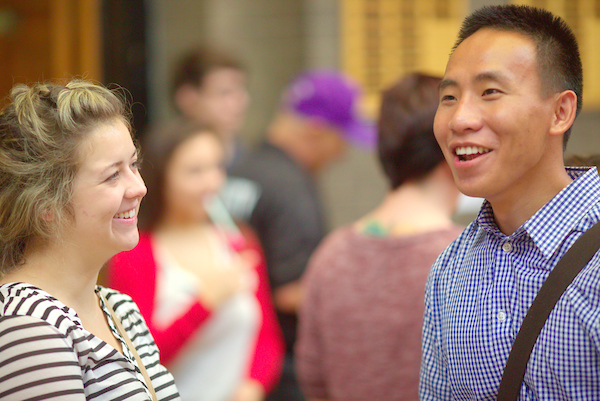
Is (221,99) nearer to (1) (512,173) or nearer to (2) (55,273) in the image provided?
(2) (55,273)

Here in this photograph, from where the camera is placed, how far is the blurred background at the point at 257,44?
4156mm

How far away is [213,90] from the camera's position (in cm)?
415

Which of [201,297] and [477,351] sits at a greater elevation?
[477,351]

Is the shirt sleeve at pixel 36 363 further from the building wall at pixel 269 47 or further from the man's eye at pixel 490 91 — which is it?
the building wall at pixel 269 47

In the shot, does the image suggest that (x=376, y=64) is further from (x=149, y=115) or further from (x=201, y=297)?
(x=201, y=297)

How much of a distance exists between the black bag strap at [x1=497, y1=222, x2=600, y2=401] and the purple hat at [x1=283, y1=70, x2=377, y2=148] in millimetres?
2608

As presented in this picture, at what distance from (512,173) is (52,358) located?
3.09 feet

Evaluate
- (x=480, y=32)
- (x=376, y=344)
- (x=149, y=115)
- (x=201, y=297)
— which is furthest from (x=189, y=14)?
(x=480, y=32)

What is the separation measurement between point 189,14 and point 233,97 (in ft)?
3.00

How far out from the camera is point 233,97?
4230 mm

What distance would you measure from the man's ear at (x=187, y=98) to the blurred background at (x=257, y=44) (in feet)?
1.31

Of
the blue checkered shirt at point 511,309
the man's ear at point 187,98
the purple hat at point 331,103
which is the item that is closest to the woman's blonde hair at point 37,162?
the blue checkered shirt at point 511,309

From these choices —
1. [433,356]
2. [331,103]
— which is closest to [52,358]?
[433,356]

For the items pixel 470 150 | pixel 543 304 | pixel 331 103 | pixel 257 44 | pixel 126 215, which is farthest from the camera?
pixel 257 44
